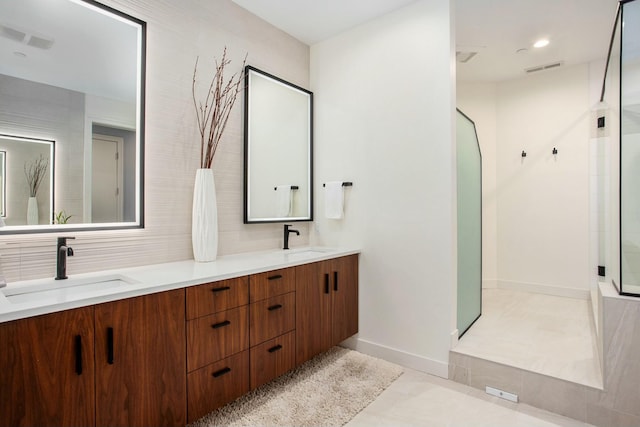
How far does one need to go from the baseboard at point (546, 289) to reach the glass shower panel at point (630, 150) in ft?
6.51

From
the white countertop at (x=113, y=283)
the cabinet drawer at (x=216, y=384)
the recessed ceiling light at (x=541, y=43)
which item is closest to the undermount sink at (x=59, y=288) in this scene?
the white countertop at (x=113, y=283)

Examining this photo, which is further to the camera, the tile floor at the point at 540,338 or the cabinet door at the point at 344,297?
the cabinet door at the point at 344,297

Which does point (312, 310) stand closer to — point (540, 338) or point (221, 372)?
point (221, 372)

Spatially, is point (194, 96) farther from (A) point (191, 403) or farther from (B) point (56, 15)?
(A) point (191, 403)

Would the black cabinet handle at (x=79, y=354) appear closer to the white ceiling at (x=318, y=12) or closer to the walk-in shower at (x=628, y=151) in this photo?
the white ceiling at (x=318, y=12)

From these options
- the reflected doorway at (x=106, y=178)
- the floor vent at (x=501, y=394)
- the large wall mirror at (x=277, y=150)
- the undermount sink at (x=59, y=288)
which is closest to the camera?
the undermount sink at (x=59, y=288)

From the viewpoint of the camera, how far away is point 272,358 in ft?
6.50

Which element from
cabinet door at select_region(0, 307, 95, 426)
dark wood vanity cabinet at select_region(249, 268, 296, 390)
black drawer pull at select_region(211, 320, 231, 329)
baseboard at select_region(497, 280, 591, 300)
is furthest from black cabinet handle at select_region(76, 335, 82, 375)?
baseboard at select_region(497, 280, 591, 300)

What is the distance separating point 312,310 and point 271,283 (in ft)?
1.51

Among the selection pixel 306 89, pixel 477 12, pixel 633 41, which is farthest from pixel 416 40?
pixel 633 41

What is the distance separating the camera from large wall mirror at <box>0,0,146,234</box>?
154cm

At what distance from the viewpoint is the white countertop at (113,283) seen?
1.18m

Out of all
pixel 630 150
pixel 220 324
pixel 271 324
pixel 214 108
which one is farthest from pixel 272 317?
pixel 630 150

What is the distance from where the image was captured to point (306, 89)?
10.1 feet
